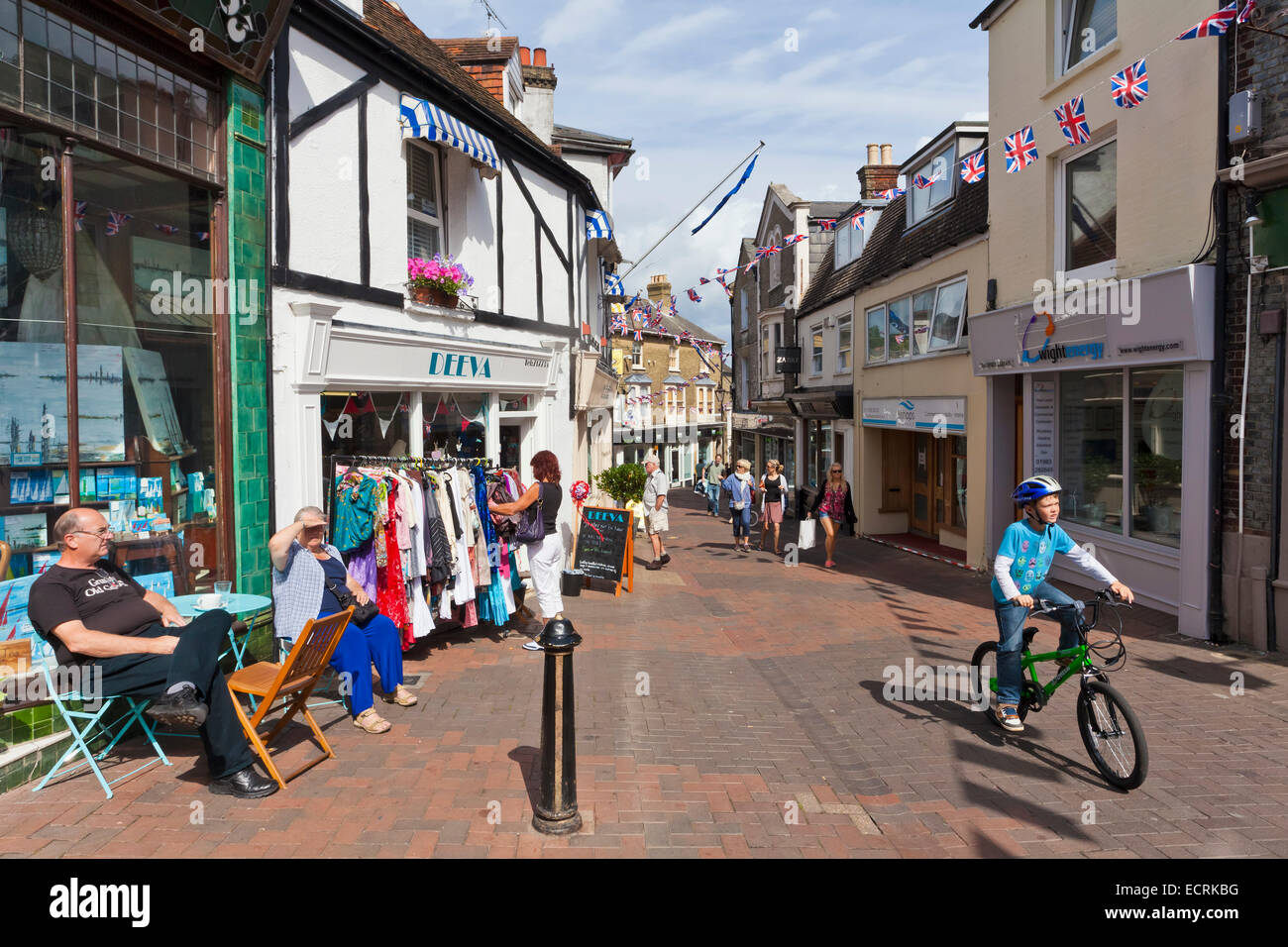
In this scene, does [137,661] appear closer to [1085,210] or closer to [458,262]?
[458,262]

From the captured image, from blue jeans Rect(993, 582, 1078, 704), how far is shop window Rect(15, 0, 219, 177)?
6.60 meters

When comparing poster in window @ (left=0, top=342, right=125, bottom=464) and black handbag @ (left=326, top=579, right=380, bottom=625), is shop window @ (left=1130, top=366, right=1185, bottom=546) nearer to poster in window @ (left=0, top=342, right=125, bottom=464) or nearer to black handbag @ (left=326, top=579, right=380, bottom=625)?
black handbag @ (left=326, top=579, right=380, bottom=625)

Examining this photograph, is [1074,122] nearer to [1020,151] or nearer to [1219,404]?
[1020,151]

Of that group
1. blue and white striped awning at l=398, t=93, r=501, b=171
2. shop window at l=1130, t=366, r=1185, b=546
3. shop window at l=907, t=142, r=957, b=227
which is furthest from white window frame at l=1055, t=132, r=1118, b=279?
blue and white striped awning at l=398, t=93, r=501, b=171

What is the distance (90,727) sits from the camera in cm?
442

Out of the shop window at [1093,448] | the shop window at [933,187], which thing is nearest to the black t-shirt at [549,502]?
the shop window at [1093,448]

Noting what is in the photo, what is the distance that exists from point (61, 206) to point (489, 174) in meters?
5.47

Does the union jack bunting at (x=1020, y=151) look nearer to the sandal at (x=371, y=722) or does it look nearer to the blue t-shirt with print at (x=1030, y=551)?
the blue t-shirt with print at (x=1030, y=551)

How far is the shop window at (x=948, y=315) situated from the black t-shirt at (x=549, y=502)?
29.7 ft

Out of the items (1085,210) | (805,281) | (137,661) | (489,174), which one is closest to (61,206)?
(137,661)

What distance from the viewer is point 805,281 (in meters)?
25.8

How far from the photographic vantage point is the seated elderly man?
4.30 metres

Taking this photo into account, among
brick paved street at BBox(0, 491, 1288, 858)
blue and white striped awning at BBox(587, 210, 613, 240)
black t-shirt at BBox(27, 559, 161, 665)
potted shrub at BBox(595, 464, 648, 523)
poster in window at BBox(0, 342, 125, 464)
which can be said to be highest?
blue and white striped awning at BBox(587, 210, 613, 240)
